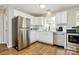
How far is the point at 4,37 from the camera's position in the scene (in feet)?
8.07

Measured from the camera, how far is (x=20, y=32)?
2.91 m

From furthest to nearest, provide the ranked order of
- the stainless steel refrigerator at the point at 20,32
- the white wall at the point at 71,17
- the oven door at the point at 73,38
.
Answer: the oven door at the point at 73,38 < the stainless steel refrigerator at the point at 20,32 < the white wall at the point at 71,17

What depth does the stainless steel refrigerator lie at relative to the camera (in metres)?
2.67

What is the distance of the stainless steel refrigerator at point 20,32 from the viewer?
267cm

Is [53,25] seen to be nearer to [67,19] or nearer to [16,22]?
[67,19]

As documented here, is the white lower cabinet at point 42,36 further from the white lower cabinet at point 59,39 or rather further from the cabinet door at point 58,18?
the cabinet door at point 58,18

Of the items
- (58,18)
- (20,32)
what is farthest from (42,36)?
(58,18)

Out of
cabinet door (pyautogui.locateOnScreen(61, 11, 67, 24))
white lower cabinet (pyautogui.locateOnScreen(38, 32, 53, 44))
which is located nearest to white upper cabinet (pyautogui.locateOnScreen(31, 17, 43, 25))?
white lower cabinet (pyautogui.locateOnScreen(38, 32, 53, 44))

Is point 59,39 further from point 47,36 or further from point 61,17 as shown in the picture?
point 61,17

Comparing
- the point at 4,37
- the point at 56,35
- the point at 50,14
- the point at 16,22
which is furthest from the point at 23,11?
the point at 56,35

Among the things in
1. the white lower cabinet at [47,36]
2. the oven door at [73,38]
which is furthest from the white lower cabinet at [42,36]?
the oven door at [73,38]

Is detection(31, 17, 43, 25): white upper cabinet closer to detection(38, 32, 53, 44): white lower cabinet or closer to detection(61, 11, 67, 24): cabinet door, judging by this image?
detection(38, 32, 53, 44): white lower cabinet

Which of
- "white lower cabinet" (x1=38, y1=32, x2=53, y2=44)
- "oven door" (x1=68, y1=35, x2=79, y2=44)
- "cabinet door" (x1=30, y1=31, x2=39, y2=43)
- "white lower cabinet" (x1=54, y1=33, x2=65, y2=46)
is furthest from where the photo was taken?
"white lower cabinet" (x1=38, y1=32, x2=53, y2=44)

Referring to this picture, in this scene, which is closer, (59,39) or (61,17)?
(61,17)
